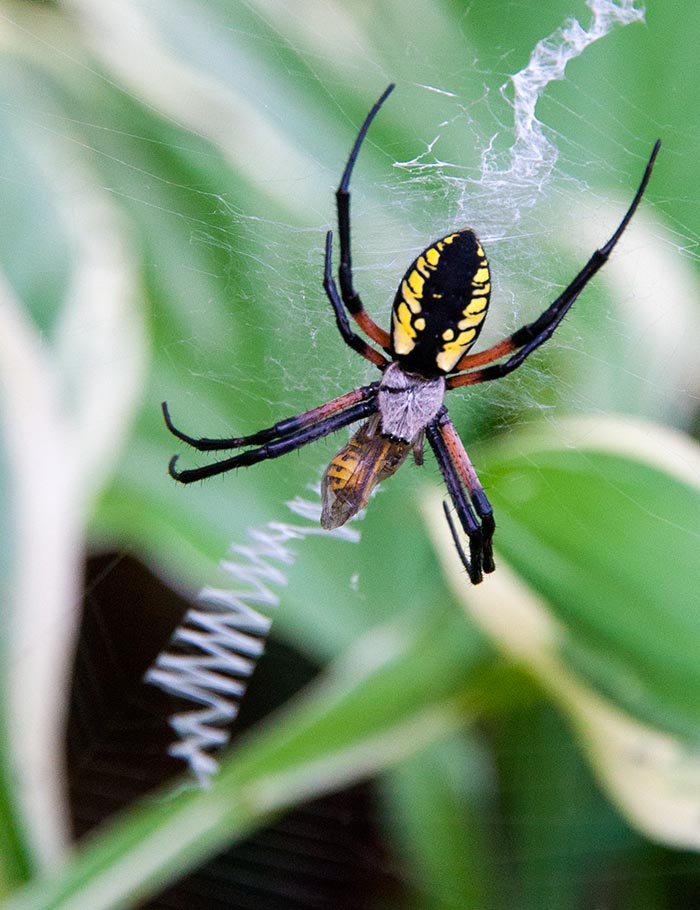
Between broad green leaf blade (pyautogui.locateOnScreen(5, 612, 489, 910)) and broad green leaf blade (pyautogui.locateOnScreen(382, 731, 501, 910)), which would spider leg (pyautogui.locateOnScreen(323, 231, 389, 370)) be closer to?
broad green leaf blade (pyautogui.locateOnScreen(5, 612, 489, 910))

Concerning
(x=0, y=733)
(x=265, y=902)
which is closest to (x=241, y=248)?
(x=0, y=733)

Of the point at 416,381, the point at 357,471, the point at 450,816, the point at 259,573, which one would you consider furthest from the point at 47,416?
the point at 450,816

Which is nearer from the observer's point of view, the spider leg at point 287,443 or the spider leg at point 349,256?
the spider leg at point 349,256

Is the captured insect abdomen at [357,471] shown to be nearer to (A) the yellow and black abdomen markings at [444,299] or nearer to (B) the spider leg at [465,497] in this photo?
(B) the spider leg at [465,497]

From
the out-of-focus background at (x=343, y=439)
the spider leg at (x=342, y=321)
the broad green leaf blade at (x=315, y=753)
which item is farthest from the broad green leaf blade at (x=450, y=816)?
the spider leg at (x=342, y=321)

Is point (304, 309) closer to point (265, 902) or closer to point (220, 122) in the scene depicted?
point (220, 122)

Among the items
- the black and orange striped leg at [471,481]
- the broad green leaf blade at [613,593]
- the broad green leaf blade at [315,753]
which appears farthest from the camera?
the broad green leaf blade at [315,753]
